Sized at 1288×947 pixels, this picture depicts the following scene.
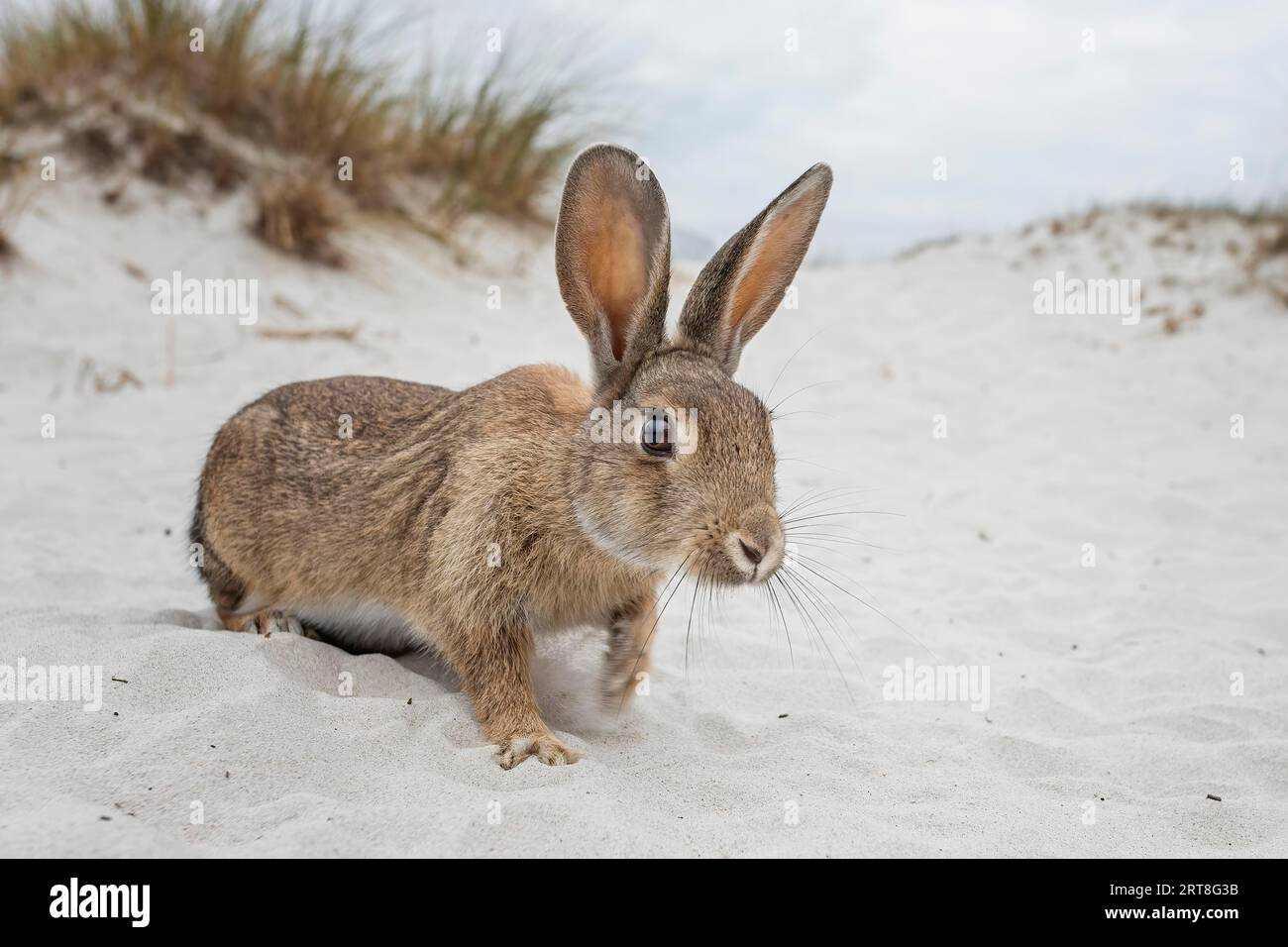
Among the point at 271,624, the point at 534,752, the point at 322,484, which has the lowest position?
the point at 534,752

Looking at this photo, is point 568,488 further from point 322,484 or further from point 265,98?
point 265,98

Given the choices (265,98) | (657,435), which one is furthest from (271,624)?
(265,98)

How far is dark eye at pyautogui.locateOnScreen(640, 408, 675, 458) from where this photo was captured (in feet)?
10.6

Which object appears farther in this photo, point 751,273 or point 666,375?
point 751,273

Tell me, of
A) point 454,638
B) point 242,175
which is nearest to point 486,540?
point 454,638

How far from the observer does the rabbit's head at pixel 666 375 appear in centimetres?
311

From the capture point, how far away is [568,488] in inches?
138

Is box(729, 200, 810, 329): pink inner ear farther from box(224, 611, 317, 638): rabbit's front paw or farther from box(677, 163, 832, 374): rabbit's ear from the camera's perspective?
box(224, 611, 317, 638): rabbit's front paw

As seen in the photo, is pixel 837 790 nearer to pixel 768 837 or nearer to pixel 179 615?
pixel 768 837

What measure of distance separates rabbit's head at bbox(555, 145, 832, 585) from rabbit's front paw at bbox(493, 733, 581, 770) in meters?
0.64

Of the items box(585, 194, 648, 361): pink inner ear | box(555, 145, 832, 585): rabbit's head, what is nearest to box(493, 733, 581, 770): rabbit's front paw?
box(555, 145, 832, 585): rabbit's head

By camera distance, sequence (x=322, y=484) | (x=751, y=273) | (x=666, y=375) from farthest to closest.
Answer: (x=322, y=484) < (x=751, y=273) < (x=666, y=375)

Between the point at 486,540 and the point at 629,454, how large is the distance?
25.2 inches

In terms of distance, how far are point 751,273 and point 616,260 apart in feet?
1.61
